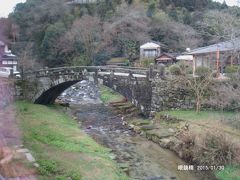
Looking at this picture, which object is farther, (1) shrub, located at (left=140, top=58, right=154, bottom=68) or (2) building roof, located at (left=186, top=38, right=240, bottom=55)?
(1) shrub, located at (left=140, top=58, right=154, bottom=68)

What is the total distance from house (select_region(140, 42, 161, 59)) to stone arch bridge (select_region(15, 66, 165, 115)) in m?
15.5

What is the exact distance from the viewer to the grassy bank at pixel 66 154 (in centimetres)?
980

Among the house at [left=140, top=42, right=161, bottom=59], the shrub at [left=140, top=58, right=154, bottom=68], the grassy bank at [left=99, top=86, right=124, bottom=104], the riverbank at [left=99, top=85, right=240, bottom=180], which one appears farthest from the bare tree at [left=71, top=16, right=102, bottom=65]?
the riverbank at [left=99, top=85, right=240, bottom=180]

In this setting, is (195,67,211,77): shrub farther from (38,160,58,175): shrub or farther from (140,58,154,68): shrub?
(140,58,154,68): shrub

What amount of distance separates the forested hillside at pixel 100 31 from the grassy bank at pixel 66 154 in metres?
24.4

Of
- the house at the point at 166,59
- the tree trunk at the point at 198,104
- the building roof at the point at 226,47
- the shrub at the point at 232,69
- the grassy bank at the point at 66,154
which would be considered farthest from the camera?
the house at the point at 166,59

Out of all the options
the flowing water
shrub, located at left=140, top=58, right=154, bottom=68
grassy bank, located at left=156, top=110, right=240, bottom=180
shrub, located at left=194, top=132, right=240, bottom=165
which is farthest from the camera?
shrub, located at left=140, top=58, right=154, bottom=68

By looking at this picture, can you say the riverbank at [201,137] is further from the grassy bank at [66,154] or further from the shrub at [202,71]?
the grassy bank at [66,154]

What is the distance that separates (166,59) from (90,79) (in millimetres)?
15250

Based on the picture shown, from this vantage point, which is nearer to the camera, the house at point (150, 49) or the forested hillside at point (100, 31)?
the house at point (150, 49)

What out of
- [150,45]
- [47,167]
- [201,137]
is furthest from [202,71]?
[150,45]

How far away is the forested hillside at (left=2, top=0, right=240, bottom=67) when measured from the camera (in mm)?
41125

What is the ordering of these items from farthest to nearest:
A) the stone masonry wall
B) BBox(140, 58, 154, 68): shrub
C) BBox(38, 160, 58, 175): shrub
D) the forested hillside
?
the forested hillside, BBox(140, 58, 154, 68): shrub, the stone masonry wall, BBox(38, 160, 58, 175): shrub

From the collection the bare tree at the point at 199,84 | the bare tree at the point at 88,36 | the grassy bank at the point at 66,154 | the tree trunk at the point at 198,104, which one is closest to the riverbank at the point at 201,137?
the tree trunk at the point at 198,104
